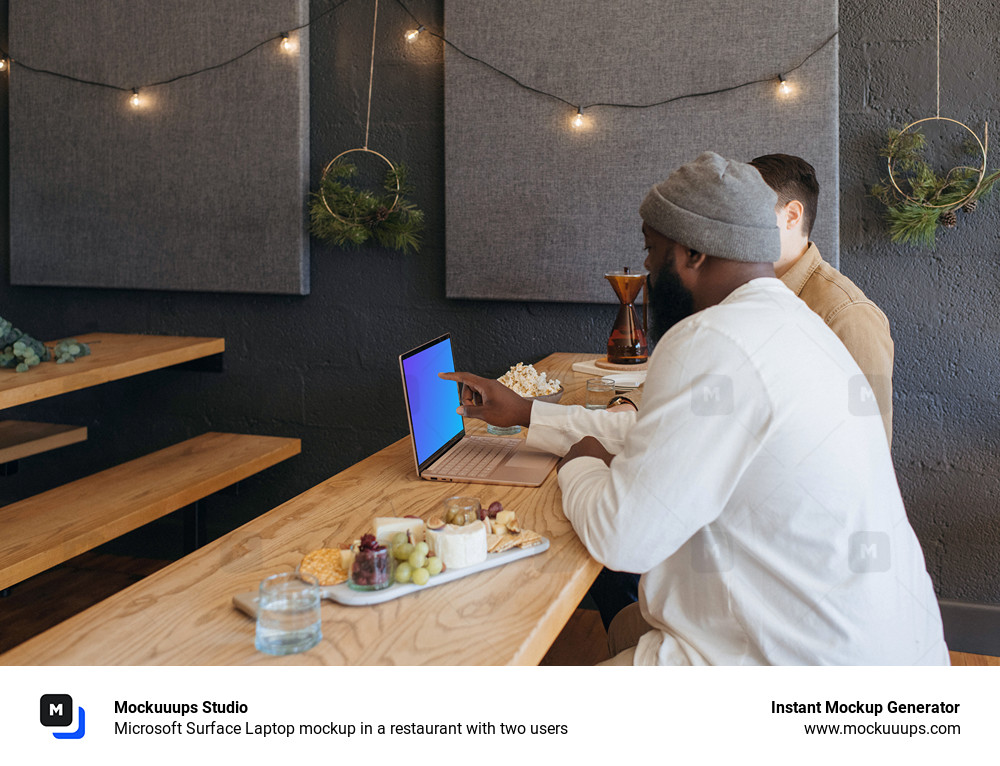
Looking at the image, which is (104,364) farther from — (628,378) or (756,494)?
(756,494)

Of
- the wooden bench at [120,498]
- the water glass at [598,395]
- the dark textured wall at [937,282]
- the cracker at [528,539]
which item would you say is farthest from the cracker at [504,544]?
the dark textured wall at [937,282]

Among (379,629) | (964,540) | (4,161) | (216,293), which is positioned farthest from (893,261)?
(4,161)

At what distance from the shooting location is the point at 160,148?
9.96 ft

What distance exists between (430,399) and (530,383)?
353mm

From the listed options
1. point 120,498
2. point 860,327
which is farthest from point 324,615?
point 120,498

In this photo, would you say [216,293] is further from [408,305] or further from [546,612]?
[546,612]

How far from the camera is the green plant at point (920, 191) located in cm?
234

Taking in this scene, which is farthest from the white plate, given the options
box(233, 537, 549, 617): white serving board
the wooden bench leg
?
the wooden bench leg

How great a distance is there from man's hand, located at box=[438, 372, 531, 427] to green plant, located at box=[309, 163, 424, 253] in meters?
1.36

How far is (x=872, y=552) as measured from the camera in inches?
41.7

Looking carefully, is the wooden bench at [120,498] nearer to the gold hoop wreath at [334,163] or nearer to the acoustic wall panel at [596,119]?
the gold hoop wreath at [334,163]
